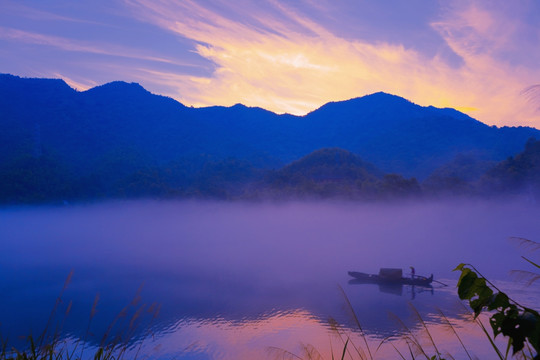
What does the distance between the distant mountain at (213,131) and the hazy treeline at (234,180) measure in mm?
3878

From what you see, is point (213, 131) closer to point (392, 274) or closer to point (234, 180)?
point (234, 180)

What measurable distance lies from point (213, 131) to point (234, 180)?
34381 mm

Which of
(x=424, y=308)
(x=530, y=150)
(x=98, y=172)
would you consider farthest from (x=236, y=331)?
(x=98, y=172)

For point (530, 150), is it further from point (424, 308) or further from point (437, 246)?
point (424, 308)

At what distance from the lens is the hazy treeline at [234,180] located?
70438mm

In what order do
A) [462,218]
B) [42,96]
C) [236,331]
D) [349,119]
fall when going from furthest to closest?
[349,119] → [42,96] → [462,218] → [236,331]

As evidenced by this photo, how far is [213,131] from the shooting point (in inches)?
4793

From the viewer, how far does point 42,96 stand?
381ft

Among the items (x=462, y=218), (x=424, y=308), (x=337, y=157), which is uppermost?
(x=337, y=157)

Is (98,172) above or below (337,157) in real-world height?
below

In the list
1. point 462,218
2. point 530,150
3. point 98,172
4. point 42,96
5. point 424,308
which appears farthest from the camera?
point 42,96

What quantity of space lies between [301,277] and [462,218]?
40.7 metres

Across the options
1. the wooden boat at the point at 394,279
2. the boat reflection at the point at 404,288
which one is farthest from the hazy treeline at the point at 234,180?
the boat reflection at the point at 404,288

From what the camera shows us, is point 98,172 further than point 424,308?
Yes
